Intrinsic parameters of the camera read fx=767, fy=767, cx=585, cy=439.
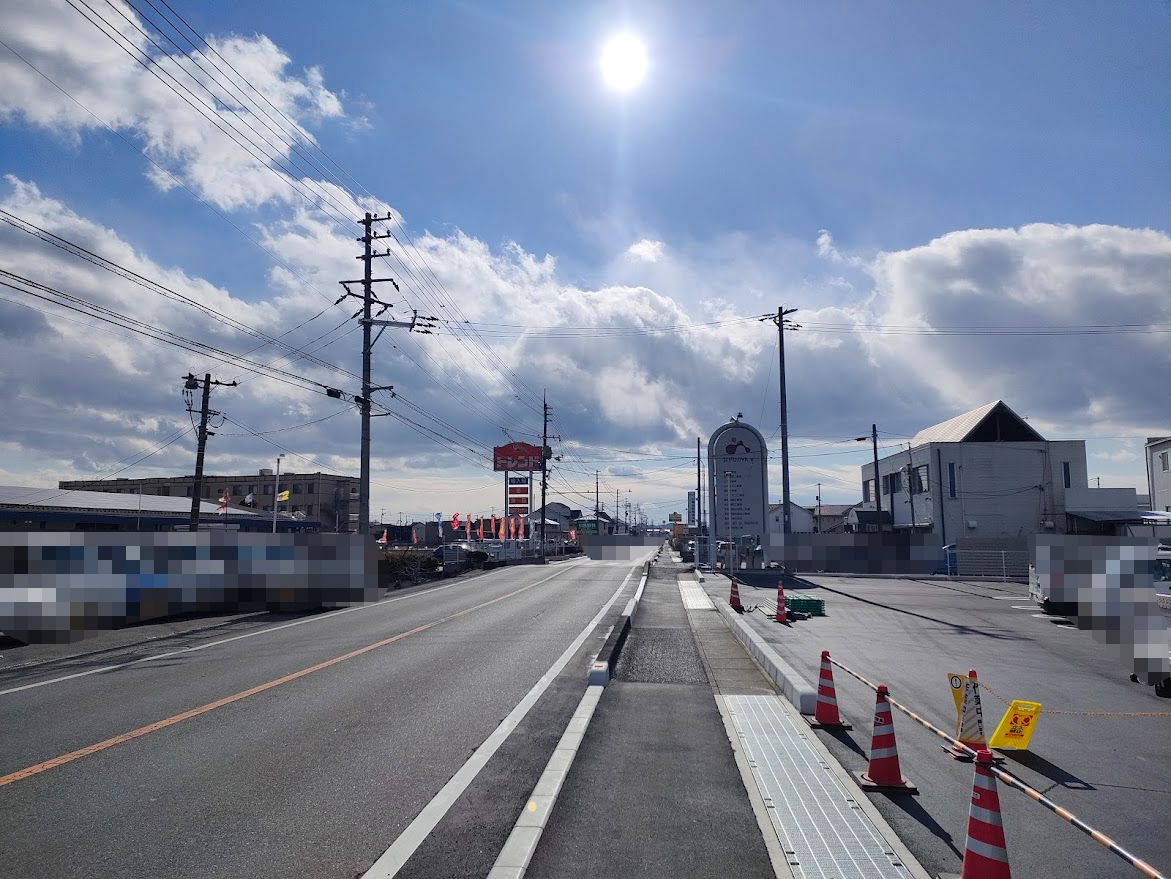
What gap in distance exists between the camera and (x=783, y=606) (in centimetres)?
1822

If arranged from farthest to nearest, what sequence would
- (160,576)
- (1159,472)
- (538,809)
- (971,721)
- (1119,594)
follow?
1. (1159,472)
2. (160,576)
3. (1119,594)
4. (971,721)
5. (538,809)

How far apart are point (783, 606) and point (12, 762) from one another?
15191 mm

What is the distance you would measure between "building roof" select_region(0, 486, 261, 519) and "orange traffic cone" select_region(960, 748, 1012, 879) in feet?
118

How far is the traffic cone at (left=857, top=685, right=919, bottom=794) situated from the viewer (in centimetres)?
602

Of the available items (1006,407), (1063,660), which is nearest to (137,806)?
(1063,660)

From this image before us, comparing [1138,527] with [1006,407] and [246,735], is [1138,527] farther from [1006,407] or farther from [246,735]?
[246,735]

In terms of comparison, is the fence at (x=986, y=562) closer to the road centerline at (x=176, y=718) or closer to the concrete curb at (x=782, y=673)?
the concrete curb at (x=782, y=673)

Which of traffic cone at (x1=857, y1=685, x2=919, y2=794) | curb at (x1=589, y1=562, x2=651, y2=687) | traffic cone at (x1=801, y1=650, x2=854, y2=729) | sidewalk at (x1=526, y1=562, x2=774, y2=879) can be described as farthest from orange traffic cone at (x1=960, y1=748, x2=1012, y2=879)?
curb at (x1=589, y1=562, x2=651, y2=687)

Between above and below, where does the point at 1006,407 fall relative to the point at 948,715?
above

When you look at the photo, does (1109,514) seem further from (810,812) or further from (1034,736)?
(810,812)

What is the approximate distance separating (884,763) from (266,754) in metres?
5.23

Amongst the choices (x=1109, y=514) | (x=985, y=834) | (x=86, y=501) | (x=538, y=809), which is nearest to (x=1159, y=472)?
(x=1109, y=514)

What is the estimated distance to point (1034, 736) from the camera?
791 centimetres

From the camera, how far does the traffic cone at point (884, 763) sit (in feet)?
19.7
